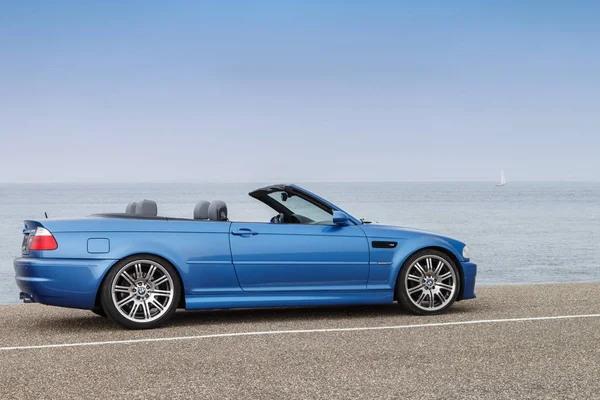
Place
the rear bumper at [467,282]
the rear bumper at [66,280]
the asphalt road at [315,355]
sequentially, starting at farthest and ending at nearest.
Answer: the rear bumper at [467,282], the rear bumper at [66,280], the asphalt road at [315,355]

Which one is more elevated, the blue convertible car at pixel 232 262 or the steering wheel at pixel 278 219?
the steering wheel at pixel 278 219

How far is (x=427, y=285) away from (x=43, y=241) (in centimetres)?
377

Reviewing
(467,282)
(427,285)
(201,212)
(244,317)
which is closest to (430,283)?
(427,285)

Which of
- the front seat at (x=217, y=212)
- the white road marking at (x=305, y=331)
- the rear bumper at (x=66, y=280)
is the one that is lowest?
the white road marking at (x=305, y=331)

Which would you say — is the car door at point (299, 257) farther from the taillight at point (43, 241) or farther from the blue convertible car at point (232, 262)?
the taillight at point (43, 241)

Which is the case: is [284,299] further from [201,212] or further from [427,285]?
[427,285]

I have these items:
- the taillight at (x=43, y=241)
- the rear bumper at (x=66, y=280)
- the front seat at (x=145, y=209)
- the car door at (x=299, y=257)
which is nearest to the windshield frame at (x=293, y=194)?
the car door at (x=299, y=257)

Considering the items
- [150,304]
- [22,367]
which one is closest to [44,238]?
[150,304]

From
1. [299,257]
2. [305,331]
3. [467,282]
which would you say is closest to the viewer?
[305,331]

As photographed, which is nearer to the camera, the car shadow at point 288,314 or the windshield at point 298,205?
the car shadow at point 288,314

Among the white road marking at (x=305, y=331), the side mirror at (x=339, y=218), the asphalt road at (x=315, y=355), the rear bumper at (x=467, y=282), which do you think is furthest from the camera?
the rear bumper at (x=467, y=282)

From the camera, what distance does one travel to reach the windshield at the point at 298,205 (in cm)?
885

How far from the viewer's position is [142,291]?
8.09 meters

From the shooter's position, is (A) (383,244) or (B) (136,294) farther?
(A) (383,244)
